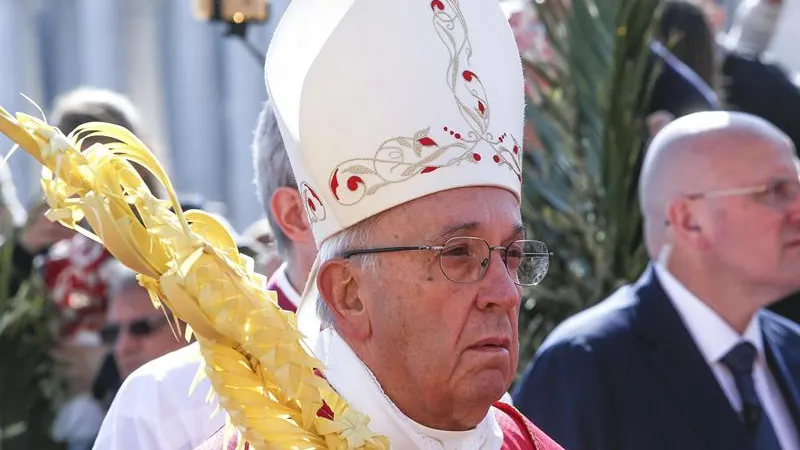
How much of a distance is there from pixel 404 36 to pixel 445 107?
0.48 feet

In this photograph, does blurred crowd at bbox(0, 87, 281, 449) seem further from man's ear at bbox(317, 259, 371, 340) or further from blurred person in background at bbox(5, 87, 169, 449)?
man's ear at bbox(317, 259, 371, 340)

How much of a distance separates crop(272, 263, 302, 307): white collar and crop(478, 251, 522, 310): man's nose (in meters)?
1.02

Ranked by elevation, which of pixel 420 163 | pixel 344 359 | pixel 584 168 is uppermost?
pixel 420 163

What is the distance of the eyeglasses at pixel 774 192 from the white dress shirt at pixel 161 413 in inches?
68.0

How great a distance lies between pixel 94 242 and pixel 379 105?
3353 millimetres

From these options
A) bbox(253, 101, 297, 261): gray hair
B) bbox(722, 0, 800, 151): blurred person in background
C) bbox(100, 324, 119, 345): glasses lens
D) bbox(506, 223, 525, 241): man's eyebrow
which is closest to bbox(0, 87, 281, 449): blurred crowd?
bbox(100, 324, 119, 345): glasses lens

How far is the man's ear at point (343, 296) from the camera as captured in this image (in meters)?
2.99

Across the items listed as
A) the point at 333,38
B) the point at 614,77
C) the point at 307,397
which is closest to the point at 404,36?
the point at 333,38

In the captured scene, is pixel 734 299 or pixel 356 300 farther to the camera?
pixel 734 299

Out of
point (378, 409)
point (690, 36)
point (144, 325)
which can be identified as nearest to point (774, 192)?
point (690, 36)

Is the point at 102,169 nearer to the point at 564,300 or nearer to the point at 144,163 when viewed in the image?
the point at 144,163

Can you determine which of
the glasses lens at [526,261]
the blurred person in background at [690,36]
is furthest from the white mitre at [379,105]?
the blurred person in background at [690,36]

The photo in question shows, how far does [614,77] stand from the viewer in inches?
217

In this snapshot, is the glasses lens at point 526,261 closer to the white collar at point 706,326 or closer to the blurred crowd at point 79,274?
the white collar at point 706,326
